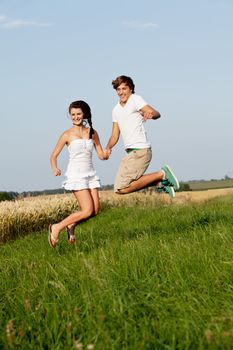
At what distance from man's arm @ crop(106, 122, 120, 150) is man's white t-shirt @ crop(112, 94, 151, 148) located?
25 cm

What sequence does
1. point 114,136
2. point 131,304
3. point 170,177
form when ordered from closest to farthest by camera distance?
point 131,304, point 114,136, point 170,177

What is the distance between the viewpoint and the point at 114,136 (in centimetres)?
966

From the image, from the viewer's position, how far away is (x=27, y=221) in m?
17.6

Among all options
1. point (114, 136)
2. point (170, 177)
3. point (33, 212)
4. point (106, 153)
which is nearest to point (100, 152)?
point (106, 153)

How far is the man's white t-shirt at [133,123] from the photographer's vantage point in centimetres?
922

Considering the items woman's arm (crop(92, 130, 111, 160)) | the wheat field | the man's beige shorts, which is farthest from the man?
the wheat field

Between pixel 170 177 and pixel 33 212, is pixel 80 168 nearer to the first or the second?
pixel 170 177

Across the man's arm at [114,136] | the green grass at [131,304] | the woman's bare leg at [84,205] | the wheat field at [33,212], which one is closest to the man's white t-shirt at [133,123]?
→ the man's arm at [114,136]

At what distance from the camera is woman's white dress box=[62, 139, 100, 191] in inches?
350

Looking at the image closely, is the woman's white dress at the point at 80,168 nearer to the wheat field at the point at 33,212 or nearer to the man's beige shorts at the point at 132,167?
the man's beige shorts at the point at 132,167

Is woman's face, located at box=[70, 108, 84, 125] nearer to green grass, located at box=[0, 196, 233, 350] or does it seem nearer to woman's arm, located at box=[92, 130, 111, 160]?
woman's arm, located at box=[92, 130, 111, 160]

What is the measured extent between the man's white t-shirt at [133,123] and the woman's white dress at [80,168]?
0.59 metres

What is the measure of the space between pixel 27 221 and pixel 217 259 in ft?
40.3

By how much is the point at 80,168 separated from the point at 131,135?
36.2 inches
